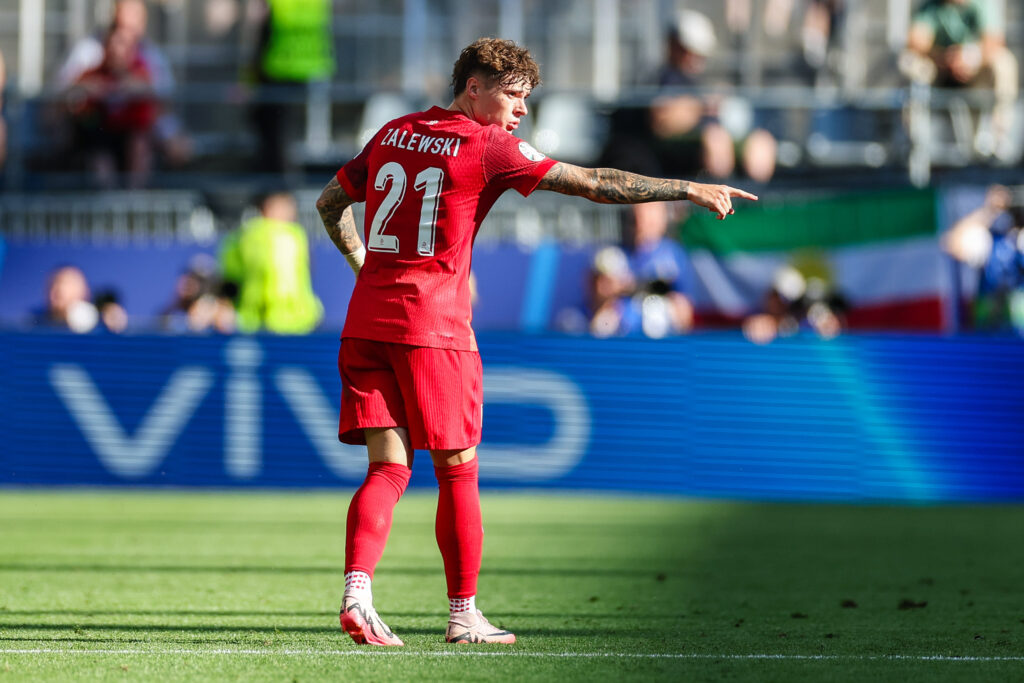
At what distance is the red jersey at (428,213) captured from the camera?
16.9 ft

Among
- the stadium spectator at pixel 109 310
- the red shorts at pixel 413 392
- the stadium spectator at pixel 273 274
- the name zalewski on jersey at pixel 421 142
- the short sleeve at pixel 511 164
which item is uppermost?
the name zalewski on jersey at pixel 421 142

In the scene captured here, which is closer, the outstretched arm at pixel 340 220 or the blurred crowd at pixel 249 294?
the outstretched arm at pixel 340 220

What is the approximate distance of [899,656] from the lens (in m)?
5.17

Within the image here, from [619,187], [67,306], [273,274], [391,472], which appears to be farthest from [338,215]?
[67,306]

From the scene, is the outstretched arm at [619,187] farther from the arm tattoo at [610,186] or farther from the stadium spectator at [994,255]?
the stadium spectator at [994,255]

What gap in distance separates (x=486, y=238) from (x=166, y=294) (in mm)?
3000

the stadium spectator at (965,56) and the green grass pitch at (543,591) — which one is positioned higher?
the stadium spectator at (965,56)

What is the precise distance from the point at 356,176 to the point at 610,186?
2.95ft

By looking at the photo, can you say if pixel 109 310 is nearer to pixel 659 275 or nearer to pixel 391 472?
pixel 659 275

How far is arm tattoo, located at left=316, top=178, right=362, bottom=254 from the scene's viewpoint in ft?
18.0

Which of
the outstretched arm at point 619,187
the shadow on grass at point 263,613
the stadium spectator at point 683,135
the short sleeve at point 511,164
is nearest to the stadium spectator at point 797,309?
the stadium spectator at point 683,135

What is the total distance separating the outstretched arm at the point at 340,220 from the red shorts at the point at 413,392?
453 mm

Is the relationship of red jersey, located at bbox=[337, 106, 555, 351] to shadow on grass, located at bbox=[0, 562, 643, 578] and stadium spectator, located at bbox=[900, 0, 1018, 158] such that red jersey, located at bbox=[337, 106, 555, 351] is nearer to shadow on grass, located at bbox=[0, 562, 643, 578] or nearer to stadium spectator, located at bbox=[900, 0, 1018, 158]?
shadow on grass, located at bbox=[0, 562, 643, 578]

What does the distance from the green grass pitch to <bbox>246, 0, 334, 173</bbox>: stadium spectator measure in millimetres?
4611
